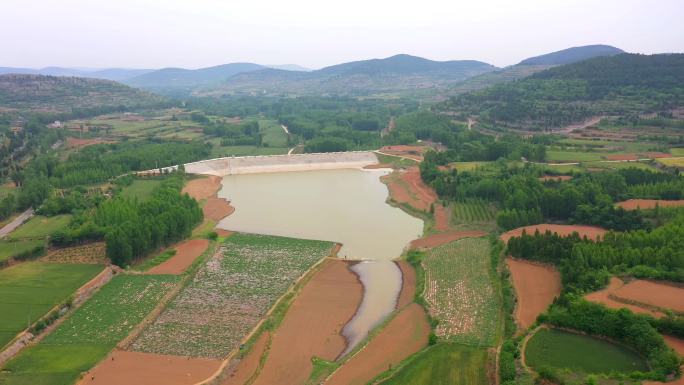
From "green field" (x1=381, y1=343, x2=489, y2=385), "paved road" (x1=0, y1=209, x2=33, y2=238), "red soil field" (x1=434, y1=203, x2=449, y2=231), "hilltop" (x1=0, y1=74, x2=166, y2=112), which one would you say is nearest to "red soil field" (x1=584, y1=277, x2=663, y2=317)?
"green field" (x1=381, y1=343, x2=489, y2=385)

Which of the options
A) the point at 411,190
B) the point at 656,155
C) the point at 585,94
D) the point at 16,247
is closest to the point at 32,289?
the point at 16,247

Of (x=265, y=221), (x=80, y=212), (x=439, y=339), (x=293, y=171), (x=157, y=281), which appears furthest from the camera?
(x=293, y=171)

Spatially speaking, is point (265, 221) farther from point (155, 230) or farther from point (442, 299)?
point (442, 299)

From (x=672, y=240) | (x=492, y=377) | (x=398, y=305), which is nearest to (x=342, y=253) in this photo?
(x=398, y=305)

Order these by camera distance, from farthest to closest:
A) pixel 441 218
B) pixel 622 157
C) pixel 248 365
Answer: pixel 622 157 < pixel 441 218 < pixel 248 365

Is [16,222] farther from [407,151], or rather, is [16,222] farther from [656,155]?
[656,155]

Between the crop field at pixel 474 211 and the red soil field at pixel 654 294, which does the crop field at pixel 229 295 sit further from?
the red soil field at pixel 654 294

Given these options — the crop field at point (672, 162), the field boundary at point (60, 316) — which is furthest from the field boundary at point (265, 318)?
the crop field at point (672, 162)
